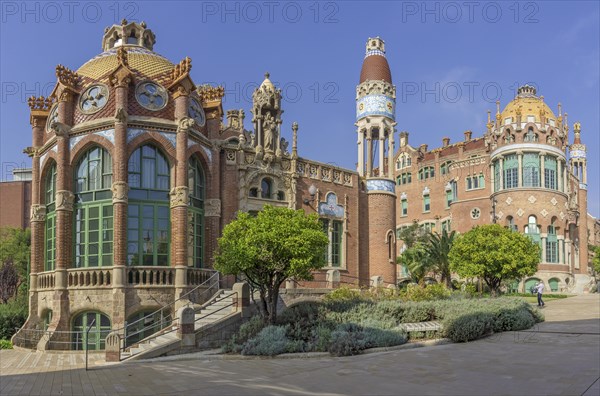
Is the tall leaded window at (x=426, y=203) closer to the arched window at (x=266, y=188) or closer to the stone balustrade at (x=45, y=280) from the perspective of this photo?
the arched window at (x=266, y=188)

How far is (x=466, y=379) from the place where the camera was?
13617 millimetres

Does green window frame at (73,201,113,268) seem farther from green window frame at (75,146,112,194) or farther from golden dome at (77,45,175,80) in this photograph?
golden dome at (77,45,175,80)

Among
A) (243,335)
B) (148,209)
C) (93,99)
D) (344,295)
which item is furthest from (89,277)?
(344,295)

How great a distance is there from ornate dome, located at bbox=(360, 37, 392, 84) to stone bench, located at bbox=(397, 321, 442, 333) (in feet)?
59.7

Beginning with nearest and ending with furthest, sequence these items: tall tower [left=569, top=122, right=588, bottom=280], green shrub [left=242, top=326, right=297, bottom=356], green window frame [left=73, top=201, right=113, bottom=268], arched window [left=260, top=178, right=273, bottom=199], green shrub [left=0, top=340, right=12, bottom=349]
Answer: green shrub [left=242, top=326, right=297, bottom=356] → green window frame [left=73, top=201, right=113, bottom=268] → green shrub [left=0, top=340, right=12, bottom=349] → arched window [left=260, top=178, right=273, bottom=199] → tall tower [left=569, top=122, right=588, bottom=280]

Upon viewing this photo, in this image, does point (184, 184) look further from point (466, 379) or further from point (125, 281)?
point (466, 379)

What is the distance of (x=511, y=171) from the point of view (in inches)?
2158

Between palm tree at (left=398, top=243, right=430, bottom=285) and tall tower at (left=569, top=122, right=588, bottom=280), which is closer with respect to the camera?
palm tree at (left=398, top=243, right=430, bottom=285)

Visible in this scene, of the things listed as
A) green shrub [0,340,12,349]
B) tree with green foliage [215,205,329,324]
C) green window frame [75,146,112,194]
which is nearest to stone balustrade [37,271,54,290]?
green shrub [0,340,12,349]

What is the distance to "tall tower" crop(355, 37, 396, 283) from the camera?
34188 mm

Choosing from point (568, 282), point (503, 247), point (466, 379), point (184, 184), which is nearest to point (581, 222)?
point (568, 282)

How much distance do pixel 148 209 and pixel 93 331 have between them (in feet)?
16.6

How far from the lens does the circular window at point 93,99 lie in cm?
2505

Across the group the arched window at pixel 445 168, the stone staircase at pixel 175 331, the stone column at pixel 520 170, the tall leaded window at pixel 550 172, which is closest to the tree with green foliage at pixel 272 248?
the stone staircase at pixel 175 331
